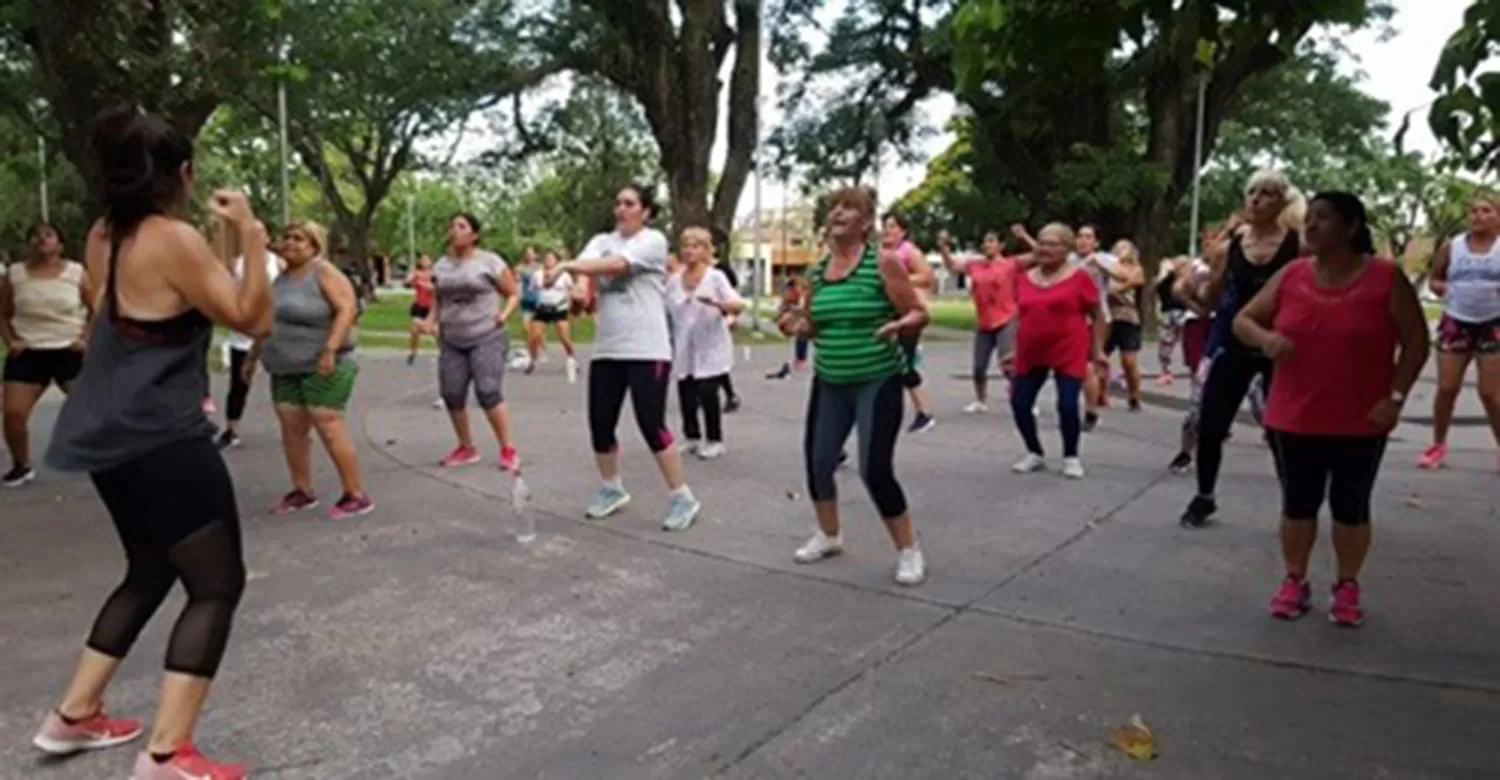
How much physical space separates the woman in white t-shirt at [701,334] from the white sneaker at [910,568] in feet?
10.9

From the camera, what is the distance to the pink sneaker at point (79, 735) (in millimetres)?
3242

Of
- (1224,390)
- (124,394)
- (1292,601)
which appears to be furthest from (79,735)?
(1224,390)

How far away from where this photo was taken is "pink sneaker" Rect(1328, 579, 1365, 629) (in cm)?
444

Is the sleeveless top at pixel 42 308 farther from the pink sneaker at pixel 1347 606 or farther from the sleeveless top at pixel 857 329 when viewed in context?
the pink sneaker at pixel 1347 606

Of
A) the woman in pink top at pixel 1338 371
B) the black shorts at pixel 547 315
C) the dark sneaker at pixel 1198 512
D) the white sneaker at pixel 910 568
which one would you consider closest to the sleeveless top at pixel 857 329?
the white sneaker at pixel 910 568

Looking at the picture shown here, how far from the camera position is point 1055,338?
7.36 m

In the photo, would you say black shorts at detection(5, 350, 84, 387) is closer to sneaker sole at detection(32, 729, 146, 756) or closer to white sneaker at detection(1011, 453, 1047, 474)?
sneaker sole at detection(32, 729, 146, 756)

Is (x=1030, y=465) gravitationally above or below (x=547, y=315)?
below

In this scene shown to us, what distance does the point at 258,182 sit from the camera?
4572 cm

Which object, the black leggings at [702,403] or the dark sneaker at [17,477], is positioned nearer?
the dark sneaker at [17,477]

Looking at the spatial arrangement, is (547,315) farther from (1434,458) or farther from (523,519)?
(1434,458)

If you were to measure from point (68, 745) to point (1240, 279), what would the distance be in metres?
5.08

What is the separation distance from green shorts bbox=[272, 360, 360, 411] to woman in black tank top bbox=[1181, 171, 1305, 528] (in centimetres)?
439

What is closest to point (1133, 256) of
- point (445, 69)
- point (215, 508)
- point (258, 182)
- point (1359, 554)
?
point (1359, 554)
